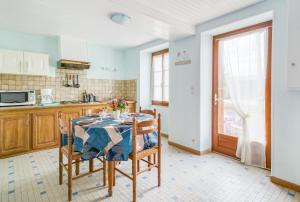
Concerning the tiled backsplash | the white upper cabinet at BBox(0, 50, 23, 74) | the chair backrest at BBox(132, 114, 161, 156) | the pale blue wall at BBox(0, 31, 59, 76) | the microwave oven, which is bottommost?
the chair backrest at BBox(132, 114, 161, 156)

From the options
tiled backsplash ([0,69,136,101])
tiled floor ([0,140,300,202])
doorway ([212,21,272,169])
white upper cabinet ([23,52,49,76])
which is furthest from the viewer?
tiled backsplash ([0,69,136,101])

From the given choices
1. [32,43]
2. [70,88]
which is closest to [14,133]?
[70,88]

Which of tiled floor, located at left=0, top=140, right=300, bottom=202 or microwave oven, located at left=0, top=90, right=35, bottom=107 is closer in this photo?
tiled floor, located at left=0, top=140, right=300, bottom=202

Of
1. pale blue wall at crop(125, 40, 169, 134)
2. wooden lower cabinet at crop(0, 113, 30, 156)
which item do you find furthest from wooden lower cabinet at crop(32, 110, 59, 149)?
pale blue wall at crop(125, 40, 169, 134)

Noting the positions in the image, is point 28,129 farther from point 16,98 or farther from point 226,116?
point 226,116

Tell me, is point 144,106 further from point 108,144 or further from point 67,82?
point 108,144

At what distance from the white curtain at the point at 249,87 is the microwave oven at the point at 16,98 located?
380cm

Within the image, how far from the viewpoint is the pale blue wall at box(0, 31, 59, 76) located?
341 centimetres

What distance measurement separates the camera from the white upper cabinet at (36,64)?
3350 millimetres

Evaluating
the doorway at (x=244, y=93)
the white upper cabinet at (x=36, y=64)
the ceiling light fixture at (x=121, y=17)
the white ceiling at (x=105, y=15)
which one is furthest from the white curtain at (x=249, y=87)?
the white upper cabinet at (x=36, y=64)

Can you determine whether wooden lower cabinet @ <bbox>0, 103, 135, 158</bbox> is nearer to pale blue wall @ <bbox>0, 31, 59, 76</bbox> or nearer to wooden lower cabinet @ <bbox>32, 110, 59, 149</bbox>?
wooden lower cabinet @ <bbox>32, 110, 59, 149</bbox>

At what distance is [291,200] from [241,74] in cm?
179

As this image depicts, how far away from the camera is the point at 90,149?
1809 mm

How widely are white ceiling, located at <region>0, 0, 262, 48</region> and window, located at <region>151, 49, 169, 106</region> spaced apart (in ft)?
3.12
